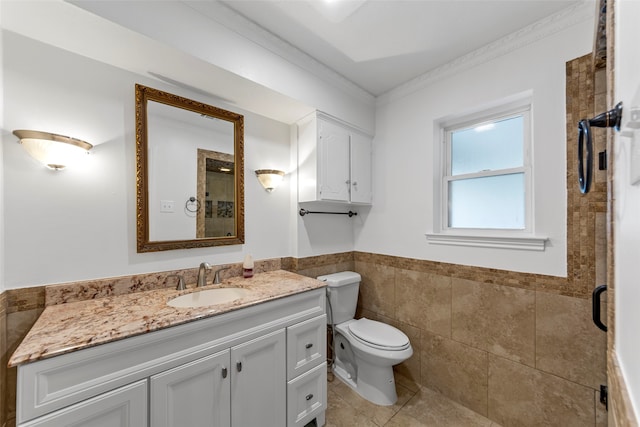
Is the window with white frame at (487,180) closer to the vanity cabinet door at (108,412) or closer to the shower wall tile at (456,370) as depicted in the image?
the shower wall tile at (456,370)

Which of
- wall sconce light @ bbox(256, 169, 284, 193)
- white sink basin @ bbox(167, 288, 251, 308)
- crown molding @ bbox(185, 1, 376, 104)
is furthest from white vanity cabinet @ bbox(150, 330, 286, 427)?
crown molding @ bbox(185, 1, 376, 104)

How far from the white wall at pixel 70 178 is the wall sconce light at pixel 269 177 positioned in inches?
29.2

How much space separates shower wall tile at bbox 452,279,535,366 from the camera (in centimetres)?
151

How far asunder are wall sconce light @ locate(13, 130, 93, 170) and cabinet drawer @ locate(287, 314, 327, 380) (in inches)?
55.8

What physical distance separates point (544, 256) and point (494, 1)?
146cm

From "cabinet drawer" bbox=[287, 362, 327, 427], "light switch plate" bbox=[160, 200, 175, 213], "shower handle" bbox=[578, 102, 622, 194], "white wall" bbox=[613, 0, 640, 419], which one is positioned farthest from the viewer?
"light switch plate" bbox=[160, 200, 175, 213]

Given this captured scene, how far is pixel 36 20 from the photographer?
109cm

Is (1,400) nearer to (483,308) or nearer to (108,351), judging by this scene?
(108,351)

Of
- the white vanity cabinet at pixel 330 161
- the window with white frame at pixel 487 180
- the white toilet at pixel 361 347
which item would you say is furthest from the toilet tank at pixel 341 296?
the window with white frame at pixel 487 180

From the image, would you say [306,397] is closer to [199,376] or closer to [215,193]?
[199,376]

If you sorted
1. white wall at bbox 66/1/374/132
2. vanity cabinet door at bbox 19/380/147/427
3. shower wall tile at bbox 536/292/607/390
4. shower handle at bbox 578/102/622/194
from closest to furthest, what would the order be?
shower handle at bbox 578/102/622/194 → vanity cabinet door at bbox 19/380/147/427 → white wall at bbox 66/1/374/132 → shower wall tile at bbox 536/292/607/390

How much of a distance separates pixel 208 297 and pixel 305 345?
666 millimetres

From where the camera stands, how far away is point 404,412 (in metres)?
1.70

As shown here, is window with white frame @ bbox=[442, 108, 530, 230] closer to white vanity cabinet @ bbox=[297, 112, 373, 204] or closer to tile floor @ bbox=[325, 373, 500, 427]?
white vanity cabinet @ bbox=[297, 112, 373, 204]
